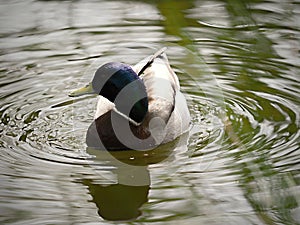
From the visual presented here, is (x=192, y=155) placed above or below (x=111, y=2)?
below

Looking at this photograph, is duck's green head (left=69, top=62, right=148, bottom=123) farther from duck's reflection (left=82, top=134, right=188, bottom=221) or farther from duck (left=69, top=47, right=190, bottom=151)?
duck's reflection (left=82, top=134, right=188, bottom=221)

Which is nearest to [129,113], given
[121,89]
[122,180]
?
[121,89]

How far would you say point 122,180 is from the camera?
170 inches

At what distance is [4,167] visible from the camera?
435cm

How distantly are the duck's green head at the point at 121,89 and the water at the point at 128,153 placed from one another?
0.33 meters

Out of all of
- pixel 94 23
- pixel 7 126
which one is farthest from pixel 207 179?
pixel 94 23

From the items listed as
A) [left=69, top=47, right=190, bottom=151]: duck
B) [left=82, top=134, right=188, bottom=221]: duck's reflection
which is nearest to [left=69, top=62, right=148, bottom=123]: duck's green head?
[left=69, top=47, right=190, bottom=151]: duck

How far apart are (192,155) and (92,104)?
127 cm

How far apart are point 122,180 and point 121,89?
75cm

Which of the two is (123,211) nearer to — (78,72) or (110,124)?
(110,124)

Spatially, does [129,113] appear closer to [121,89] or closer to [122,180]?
[121,89]

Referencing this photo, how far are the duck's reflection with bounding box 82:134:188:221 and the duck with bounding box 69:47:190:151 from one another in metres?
0.07

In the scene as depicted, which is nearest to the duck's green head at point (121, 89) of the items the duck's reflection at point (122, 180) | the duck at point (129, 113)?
the duck at point (129, 113)

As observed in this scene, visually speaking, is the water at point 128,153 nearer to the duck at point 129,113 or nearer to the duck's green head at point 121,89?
the duck at point 129,113
